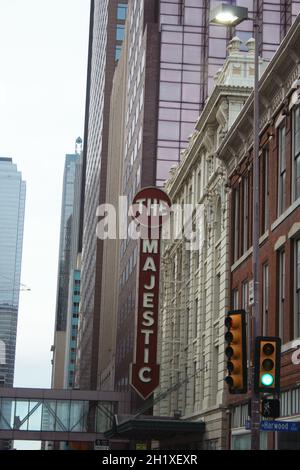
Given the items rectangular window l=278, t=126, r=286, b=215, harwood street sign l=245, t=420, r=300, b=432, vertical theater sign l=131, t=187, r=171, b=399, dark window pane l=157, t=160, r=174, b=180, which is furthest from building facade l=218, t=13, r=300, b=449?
dark window pane l=157, t=160, r=174, b=180

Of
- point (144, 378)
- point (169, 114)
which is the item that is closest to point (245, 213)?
point (144, 378)

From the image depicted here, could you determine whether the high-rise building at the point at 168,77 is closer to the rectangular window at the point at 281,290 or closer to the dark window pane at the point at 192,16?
the dark window pane at the point at 192,16

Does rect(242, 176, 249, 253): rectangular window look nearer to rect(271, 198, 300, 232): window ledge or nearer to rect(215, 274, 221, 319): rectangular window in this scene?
rect(271, 198, 300, 232): window ledge

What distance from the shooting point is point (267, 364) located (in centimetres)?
2042

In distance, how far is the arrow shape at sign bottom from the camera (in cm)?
5306

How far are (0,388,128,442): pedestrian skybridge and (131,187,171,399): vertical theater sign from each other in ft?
60.2

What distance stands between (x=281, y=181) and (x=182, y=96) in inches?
1923

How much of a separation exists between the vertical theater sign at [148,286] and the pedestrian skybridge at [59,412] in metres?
18.3

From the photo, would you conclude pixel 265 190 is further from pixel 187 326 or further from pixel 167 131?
pixel 167 131

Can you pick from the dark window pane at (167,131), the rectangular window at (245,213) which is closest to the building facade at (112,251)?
the dark window pane at (167,131)
